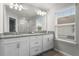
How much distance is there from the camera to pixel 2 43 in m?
1.38

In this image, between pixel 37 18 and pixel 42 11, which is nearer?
pixel 37 18

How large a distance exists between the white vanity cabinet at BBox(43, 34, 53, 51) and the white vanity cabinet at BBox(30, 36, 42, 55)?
0.68ft

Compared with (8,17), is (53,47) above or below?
below

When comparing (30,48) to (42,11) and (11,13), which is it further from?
(42,11)

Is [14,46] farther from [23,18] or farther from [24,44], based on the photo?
[23,18]

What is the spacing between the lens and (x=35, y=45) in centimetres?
201

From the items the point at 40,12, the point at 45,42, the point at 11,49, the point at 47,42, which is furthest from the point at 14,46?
the point at 40,12

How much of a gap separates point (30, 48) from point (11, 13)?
1.15 meters

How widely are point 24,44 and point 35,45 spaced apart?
408mm

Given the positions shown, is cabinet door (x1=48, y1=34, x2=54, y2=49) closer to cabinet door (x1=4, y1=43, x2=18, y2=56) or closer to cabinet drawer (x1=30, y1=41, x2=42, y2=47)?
cabinet drawer (x1=30, y1=41, x2=42, y2=47)

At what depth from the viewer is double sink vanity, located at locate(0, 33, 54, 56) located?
1417 mm

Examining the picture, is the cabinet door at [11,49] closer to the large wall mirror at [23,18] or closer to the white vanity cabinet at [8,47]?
the white vanity cabinet at [8,47]

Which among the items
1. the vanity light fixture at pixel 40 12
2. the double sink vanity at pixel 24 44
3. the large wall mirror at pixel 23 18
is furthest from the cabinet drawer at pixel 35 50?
the vanity light fixture at pixel 40 12

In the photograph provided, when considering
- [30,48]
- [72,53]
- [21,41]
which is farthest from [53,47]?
[21,41]
